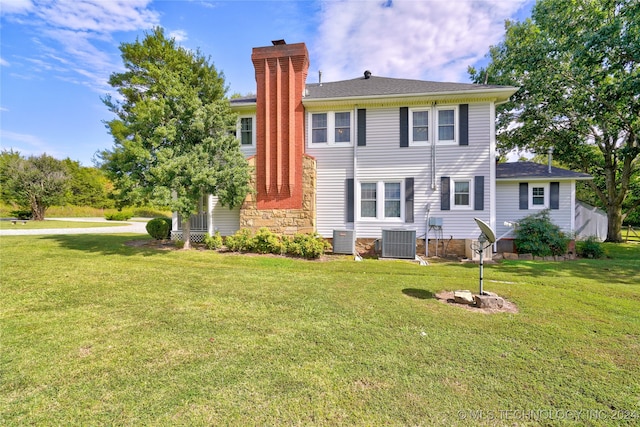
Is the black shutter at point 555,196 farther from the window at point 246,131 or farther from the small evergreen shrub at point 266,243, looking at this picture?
the window at point 246,131

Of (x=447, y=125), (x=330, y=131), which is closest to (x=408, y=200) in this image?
(x=447, y=125)

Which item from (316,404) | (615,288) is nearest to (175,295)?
(316,404)

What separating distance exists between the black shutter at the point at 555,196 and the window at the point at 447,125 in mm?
5104

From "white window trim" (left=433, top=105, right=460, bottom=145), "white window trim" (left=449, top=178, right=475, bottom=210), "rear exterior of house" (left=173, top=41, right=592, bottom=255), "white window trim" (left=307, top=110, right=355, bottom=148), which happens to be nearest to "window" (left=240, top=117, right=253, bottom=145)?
"rear exterior of house" (left=173, top=41, right=592, bottom=255)

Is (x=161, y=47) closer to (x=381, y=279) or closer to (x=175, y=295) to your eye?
(x=175, y=295)

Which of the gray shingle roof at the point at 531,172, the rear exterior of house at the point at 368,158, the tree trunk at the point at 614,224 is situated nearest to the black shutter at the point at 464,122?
the rear exterior of house at the point at 368,158

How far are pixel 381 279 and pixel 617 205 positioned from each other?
1861 centimetres

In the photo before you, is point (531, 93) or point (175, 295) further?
point (531, 93)

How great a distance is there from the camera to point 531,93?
14.4 meters

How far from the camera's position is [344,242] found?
1030 centimetres

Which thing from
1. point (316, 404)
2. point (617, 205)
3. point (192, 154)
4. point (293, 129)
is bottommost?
point (316, 404)

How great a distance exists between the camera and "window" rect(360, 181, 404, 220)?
10.9 metres

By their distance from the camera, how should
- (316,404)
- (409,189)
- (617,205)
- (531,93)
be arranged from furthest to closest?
1. (617,205)
2. (531,93)
3. (409,189)
4. (316,404)

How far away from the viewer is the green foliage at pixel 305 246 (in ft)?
31.3
